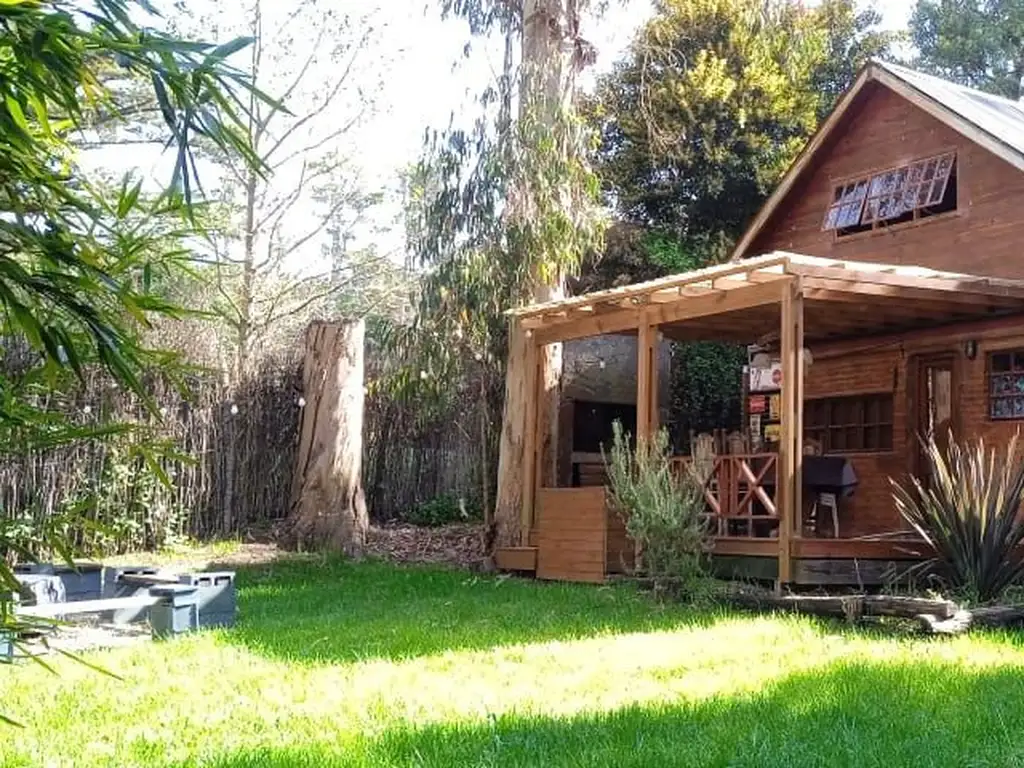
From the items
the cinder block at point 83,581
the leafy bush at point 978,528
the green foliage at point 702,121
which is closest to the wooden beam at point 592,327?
the leafy bush at point 978,528

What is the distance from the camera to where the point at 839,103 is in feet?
50.0

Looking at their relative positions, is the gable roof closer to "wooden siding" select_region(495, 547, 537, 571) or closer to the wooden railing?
the wooden railing

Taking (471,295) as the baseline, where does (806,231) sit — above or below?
above

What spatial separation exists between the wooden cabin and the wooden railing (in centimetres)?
3

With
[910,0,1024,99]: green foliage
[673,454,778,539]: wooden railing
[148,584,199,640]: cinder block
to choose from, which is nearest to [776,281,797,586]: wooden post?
[673,454,778,539]: wooden railing

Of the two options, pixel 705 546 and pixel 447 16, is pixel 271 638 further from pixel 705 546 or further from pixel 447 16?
pixel 447 16

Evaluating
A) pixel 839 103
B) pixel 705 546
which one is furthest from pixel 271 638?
pixel 839 103

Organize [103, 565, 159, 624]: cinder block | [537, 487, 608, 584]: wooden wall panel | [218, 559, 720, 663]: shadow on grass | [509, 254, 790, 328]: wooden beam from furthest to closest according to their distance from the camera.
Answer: [537, 487, 608, 584]: wooden wall panel, [509, 254, 790, 328]: wooden beam, [103, 565, 159, 624]: cinder block, [218, 559, 720, 663]: shadow on grass

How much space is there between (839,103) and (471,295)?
5.35m

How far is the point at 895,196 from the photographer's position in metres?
14.6

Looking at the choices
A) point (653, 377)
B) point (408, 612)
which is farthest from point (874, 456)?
point (408, 612)

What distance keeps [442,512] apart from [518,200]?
548 centimetres

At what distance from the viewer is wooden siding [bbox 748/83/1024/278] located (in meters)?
13.1

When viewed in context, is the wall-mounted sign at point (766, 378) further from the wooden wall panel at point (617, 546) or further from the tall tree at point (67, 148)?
the tall tree at point (67, 148)
